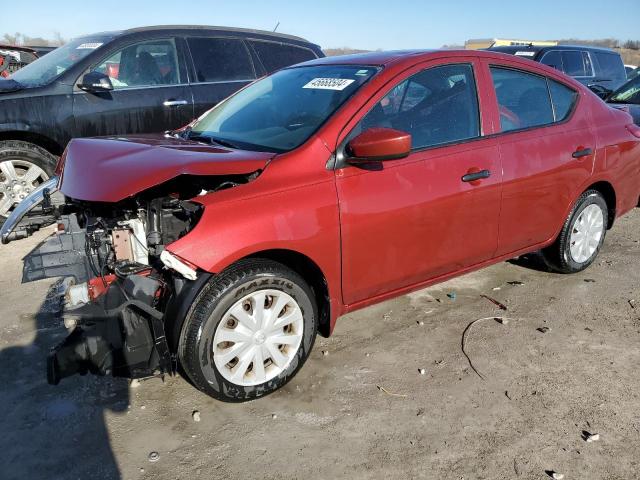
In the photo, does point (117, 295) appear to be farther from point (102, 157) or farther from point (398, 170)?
point (398, 170)

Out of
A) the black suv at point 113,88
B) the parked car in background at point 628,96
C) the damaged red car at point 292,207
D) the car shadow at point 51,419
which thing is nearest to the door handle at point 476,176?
the damaged red car at point 292,207

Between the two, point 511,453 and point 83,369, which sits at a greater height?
point 83,369

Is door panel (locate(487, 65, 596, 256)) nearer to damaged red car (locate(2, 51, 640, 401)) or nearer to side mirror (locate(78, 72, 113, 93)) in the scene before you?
damaged red car (locate(2, 51, 640, 401))

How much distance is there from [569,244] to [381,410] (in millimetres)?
2361

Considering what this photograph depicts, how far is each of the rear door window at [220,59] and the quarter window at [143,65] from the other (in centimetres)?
25

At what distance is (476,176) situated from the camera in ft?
11.1

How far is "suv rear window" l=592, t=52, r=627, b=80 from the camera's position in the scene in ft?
38.2

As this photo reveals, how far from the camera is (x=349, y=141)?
2.94 metres

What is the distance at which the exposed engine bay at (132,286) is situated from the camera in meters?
2.62

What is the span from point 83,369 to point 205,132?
1.70 meters

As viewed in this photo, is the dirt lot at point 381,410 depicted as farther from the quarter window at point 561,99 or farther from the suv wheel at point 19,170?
the suv wheel at point 19,170

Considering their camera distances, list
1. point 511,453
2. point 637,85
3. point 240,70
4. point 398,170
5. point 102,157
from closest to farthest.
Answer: point 511,453 → point 102,157 → point 398,170 → point 240,70 → point 637,85

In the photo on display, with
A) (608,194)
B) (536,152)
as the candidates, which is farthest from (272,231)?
(608,194)

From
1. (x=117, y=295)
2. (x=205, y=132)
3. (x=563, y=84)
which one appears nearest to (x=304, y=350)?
(x=117, y=295)
